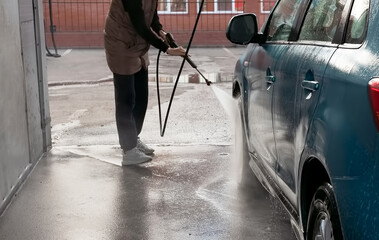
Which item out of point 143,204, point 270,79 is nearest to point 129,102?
point 143,204

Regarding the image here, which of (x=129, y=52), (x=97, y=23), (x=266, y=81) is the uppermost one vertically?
(x=266, y=81)

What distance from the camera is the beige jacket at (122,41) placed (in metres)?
5.95

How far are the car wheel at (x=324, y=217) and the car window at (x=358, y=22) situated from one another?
0.65 m

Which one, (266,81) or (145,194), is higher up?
(266,81)

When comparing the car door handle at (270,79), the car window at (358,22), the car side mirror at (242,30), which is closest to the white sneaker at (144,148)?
the car side mirror at (242,30)

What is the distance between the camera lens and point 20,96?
17.7 ft

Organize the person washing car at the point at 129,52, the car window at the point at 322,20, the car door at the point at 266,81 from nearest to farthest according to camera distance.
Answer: the car window at the point at 322,20 < the car door at the point at 266,81 < the person washing car at the point at 129,52

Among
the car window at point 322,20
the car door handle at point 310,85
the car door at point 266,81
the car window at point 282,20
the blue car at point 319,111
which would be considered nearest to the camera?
the blue car at point 319,111

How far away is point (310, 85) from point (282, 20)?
1427 millimetres

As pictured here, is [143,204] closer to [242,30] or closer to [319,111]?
[242,30]

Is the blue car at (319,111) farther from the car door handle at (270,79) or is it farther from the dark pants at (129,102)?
the dark pants at (129,102)

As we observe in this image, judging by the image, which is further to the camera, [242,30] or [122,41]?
[122,41]

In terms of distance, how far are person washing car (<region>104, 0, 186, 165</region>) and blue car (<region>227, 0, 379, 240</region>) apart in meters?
1.53

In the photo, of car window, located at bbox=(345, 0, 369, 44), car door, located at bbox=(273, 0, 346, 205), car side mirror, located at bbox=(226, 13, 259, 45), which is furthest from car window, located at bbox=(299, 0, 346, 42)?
car side mirror, located at bbox=(226, 13, 259, 45)
